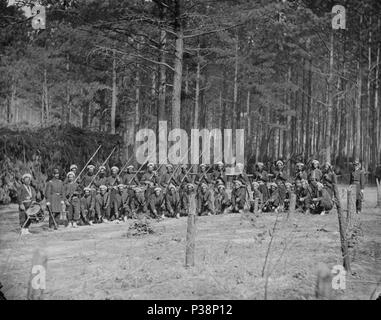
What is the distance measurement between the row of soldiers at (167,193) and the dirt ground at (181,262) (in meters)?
0.96

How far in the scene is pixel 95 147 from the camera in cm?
1661

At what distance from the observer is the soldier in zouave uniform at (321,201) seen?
41.7 ft

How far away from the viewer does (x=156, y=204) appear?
13039mm

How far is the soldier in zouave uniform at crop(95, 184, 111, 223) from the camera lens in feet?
39.8

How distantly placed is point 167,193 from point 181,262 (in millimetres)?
6059

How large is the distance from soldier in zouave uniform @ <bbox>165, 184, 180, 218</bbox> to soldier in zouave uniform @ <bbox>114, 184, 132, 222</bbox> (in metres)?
1.17

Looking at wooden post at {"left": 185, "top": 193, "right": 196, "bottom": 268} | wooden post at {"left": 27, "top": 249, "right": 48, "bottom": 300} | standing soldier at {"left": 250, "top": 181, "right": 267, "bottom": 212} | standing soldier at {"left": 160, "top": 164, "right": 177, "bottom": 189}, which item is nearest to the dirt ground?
wooden post at {"left": 185, "top": 193, "right": 196, "bottom": 268}

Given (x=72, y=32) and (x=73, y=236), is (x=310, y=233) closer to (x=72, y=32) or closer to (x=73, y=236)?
(x=73, y=236)

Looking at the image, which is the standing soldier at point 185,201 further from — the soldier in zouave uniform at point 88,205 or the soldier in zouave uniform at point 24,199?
the soldier in zouave uniform at point 24,199

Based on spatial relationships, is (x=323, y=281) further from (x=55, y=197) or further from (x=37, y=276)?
(x=55, y=197)

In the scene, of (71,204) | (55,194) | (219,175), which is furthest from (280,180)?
(55,194)

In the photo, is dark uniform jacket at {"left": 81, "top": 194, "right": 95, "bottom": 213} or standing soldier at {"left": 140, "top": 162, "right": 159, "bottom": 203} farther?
standing soldier at {"left": 140, "top": 162, "right": 159, "bottom": 203}

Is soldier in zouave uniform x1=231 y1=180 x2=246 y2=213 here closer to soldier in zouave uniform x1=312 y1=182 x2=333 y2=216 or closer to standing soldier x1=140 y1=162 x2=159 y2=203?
soldier in zouave uniform x1=312 y1=182 x2=333 y2=216

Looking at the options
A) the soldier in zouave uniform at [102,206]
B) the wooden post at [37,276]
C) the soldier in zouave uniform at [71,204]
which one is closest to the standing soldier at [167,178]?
the soldier in zouave uniform at [102,206]
